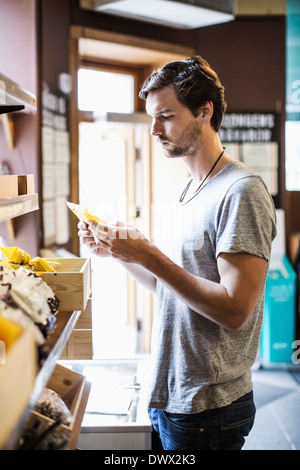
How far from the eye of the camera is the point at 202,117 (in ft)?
5.89

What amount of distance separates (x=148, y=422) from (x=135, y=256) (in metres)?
0.73

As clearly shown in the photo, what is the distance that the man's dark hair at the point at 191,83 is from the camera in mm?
1742

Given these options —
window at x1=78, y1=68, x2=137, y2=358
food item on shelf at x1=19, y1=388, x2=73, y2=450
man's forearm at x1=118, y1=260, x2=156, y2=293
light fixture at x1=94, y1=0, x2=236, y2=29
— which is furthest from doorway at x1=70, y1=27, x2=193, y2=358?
food item on shelf at x1=19, y1=388, x2=73, y2=450

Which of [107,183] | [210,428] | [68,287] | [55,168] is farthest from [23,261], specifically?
[107,183]

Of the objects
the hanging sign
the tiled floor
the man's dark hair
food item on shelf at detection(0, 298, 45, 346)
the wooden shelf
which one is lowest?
the tiled floor

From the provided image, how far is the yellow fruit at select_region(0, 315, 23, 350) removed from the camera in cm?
88

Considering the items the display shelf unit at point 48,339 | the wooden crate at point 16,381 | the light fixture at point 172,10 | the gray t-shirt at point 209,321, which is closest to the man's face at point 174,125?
the gray t-shirt at point 209,321

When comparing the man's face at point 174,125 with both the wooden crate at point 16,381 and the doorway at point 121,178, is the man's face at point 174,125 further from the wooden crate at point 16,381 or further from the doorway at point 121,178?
the doorway at point 121,178

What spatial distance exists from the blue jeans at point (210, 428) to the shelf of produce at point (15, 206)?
0.80 metres

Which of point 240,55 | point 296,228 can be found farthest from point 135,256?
point 296,228

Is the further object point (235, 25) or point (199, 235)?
point (235, 25)

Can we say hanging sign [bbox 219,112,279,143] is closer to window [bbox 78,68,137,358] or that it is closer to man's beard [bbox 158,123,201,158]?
window [bbox 78,68,137,358]

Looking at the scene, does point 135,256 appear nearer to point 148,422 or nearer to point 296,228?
point 148,422
